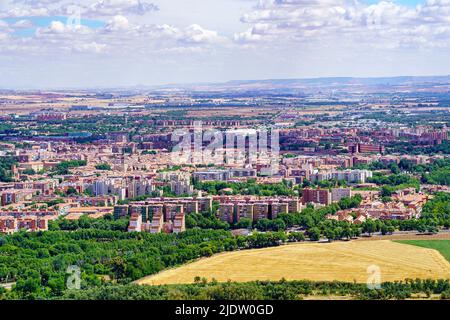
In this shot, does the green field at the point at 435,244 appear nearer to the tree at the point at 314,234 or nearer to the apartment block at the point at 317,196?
the tree at the point at 314,234

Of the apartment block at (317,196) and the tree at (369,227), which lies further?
the apartment block at (317,196)

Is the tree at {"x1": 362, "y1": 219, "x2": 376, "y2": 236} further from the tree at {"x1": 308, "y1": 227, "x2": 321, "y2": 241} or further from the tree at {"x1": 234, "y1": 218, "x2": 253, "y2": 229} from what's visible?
the tree at {"x1": 234, "y1": 218, "x2": 253, "y2": 229}

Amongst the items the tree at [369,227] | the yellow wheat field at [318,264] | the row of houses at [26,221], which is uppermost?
the yellow wheat field at [318,264]

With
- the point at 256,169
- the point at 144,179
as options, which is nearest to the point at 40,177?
the point at 144,179

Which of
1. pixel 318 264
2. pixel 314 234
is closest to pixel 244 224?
pixel 314 234

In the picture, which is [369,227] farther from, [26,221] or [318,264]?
[26,221]

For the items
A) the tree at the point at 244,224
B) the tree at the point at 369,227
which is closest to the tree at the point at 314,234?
the tree at the point at 369,227

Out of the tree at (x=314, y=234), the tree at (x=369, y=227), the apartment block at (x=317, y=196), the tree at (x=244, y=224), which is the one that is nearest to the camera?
the tree at (x=314, y=234)

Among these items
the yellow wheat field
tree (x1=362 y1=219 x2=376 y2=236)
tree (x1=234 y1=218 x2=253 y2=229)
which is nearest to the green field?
the yellow wheat field

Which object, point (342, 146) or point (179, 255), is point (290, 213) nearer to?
point (179, 255)
